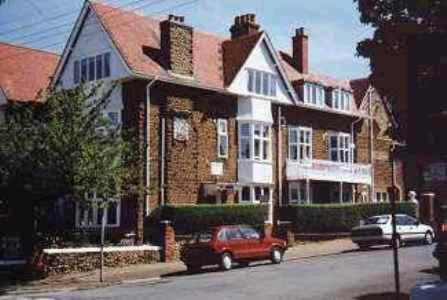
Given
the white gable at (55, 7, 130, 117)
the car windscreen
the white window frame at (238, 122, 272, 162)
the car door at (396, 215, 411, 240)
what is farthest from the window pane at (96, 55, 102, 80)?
the car door at (396, 215, 411, 240)

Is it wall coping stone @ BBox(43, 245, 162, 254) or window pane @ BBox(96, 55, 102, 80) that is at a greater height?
window pane @ BBox(96, 55, 102, 80)

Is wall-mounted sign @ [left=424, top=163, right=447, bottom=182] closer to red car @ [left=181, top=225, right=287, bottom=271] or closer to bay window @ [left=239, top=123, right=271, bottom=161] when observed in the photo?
red car @ [left=181, top=225, right=287, bottom=271]

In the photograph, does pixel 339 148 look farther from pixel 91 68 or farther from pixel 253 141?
pixel 91 68

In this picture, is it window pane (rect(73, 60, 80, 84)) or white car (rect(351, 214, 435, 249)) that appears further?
window pane (rect(73, 60, 80, 84))

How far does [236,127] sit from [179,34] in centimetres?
587

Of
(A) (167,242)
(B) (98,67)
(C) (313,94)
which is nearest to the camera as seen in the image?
(A) (167,242)

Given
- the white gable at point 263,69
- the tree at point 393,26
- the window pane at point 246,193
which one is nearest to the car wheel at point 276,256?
the window pane at point 246,193

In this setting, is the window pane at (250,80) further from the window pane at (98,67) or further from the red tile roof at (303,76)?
the window pane at (98,67)

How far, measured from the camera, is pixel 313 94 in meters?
44.0

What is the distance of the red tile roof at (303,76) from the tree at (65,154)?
20.2 meters

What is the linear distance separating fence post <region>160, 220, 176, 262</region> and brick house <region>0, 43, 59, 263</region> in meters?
5.15

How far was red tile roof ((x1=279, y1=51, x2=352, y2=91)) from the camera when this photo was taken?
44250mm

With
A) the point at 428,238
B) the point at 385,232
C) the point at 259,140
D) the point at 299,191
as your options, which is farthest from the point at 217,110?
the point at 428,238

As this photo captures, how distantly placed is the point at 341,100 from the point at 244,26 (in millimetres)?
8352
